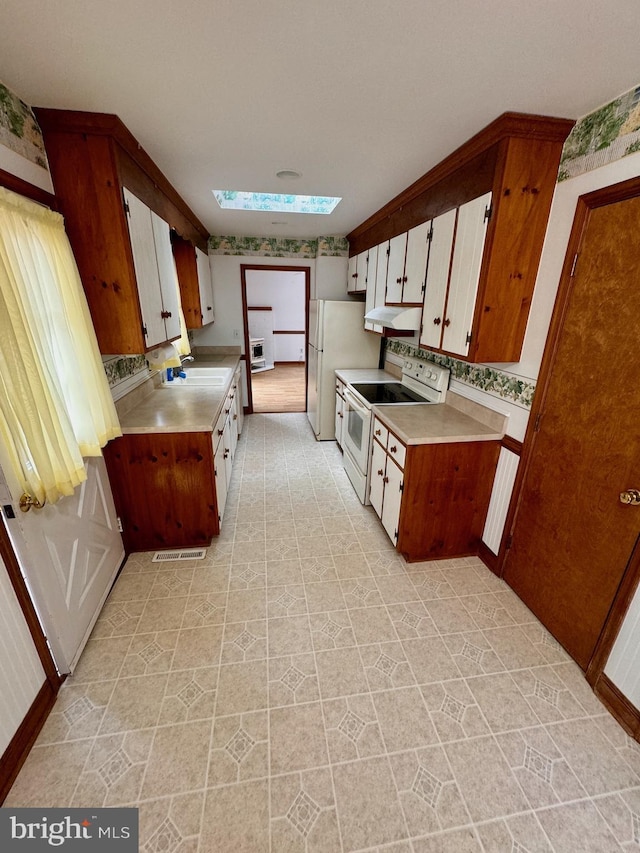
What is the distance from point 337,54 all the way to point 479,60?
497 mm

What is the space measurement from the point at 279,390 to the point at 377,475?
4.24 m

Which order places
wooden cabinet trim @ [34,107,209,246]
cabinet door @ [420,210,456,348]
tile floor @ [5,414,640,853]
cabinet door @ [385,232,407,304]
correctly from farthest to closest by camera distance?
cabinet door @ [385,232,407,304] < cabinet door @ [420,210,456,348] < wooden cabinet trim @ [34,107,209,246] < tile floor @ [5,414,640,853]

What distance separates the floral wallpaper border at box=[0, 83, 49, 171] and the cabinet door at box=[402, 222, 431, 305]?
7.04 feet

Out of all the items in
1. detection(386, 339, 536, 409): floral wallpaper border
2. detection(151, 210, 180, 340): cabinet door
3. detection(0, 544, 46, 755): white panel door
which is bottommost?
detection(0, 544, 46, 755): white panel door

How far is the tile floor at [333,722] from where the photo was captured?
119 centimetres

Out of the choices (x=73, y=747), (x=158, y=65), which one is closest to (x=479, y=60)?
(x=158, y=65)

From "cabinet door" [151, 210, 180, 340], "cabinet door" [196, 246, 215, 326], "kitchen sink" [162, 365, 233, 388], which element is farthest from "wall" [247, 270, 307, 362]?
"cabinet door" [151, 210, 180, 340]

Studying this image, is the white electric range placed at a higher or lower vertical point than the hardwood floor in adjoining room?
higher

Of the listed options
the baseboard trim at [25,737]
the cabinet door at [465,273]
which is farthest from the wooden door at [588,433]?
the baseboard trim at [25,737]

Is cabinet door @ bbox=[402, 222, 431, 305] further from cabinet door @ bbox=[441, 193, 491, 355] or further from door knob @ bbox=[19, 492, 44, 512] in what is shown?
door knob @ bbox=[19, 492, 44, 512]

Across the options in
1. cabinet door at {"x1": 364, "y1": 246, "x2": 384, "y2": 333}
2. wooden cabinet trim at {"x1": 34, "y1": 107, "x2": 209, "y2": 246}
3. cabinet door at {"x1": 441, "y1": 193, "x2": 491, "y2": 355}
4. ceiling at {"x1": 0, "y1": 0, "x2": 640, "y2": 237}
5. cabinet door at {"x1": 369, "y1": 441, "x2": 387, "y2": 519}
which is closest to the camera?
ceiling at {"x1": 0, "y1": 0, "x2": 640, "y2": 237}

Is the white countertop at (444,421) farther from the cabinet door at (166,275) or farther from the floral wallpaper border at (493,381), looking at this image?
the cabinet door at (166,275)

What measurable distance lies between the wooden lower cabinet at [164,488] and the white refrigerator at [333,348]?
2.11 metres

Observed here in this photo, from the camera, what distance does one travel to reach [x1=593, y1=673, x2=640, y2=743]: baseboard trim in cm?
144
